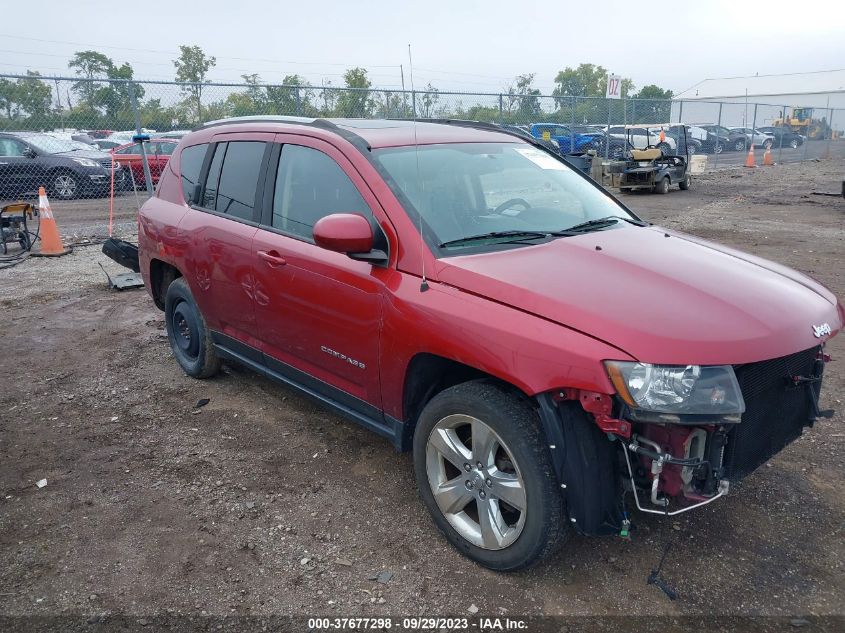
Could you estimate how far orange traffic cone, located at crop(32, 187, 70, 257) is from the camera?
32.7 feet

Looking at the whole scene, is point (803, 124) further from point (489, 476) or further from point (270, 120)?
point (489, 476)

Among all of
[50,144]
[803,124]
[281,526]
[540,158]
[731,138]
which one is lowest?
[281,526]

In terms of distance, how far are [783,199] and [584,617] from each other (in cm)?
1625

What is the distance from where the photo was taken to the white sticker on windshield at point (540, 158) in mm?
4090

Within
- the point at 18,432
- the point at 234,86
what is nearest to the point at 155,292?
the point at 18,432

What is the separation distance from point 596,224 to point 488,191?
604 millimetres

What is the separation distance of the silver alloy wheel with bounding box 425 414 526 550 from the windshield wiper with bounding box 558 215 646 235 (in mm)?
1189

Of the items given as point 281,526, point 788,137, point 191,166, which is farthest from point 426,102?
point 788,137

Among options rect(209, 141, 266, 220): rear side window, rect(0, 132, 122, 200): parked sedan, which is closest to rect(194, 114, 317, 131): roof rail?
rect(209, 141, 266, 220): rear side window

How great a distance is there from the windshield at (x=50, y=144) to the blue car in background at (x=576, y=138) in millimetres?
11904

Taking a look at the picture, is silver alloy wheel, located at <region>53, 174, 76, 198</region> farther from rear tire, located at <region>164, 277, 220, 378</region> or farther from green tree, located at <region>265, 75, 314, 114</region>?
rear tire, located at <region>164, 277, 220, 378</region>

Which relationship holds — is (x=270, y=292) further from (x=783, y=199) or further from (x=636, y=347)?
(x=783, y=199)

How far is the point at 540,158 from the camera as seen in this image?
4.17 metres

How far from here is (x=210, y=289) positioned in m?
4.47
